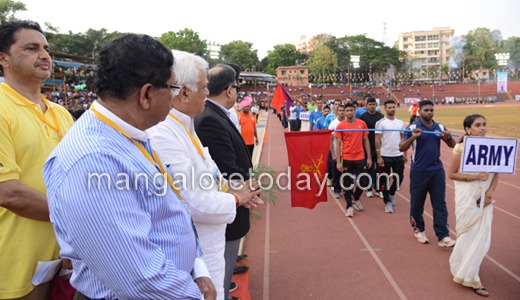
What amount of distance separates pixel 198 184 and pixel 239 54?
78.2 meters

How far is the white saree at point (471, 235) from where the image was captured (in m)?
3.48

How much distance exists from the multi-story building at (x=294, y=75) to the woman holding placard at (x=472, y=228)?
70.1m

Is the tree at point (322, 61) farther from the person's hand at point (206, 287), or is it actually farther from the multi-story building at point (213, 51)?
the person's hand at point (206, 287)

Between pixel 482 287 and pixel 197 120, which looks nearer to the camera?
pixel 197 120

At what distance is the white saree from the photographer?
3.48 metres

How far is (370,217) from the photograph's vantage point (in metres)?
5.79

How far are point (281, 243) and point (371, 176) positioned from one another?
2.99 m

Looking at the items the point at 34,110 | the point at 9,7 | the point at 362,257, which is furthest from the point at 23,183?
the point at 9,7

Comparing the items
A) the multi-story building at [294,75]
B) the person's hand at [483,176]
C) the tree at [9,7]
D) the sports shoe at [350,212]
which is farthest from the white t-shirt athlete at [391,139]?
the multi-story building at [294,75]

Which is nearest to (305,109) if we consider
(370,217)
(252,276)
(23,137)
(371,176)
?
(371,176)

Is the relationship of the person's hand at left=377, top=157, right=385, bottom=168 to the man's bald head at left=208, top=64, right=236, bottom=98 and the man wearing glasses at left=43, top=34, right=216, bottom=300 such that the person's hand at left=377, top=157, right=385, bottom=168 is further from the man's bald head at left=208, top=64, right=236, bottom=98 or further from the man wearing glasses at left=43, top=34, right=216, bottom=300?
the man wearing glasses at left=43, top=34, right=216, bottom=300

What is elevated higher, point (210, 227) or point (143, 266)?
point (143, 266)

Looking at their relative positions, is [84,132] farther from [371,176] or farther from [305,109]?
[305,109]

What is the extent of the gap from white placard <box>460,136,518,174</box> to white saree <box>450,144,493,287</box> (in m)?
0.19
